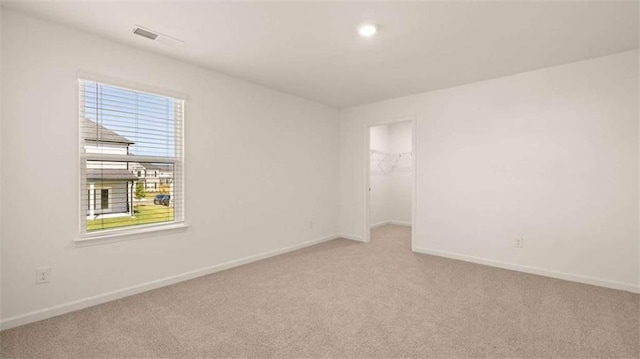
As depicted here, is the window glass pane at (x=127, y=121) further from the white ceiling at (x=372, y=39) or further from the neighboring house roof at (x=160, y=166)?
the white ceiling at (x=372, y=39)

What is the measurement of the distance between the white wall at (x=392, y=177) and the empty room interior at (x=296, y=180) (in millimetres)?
2113

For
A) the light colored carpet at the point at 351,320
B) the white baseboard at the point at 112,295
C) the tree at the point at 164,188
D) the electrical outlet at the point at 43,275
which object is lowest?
the light colored carpet at the point at 351,320

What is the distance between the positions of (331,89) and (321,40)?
61.1 inches

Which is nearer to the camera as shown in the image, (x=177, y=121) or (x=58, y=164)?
(x=58, y=164)

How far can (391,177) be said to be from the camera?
7.23m

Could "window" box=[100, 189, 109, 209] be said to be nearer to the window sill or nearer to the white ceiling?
the window sill

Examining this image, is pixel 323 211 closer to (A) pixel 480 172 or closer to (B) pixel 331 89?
(B) pixel 331 89

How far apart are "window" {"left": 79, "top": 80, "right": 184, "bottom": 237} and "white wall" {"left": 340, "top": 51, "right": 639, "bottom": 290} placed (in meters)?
3.31

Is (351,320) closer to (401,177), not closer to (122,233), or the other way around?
(122,233)

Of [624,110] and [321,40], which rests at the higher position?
[321,40]

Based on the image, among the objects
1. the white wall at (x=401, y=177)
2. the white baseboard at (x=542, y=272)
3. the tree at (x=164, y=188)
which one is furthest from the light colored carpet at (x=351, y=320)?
the white wall at (x=401, y=177)

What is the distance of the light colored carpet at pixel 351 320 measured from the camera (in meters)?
2.05

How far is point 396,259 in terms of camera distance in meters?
4.20

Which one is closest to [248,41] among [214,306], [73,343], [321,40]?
[321,40]
